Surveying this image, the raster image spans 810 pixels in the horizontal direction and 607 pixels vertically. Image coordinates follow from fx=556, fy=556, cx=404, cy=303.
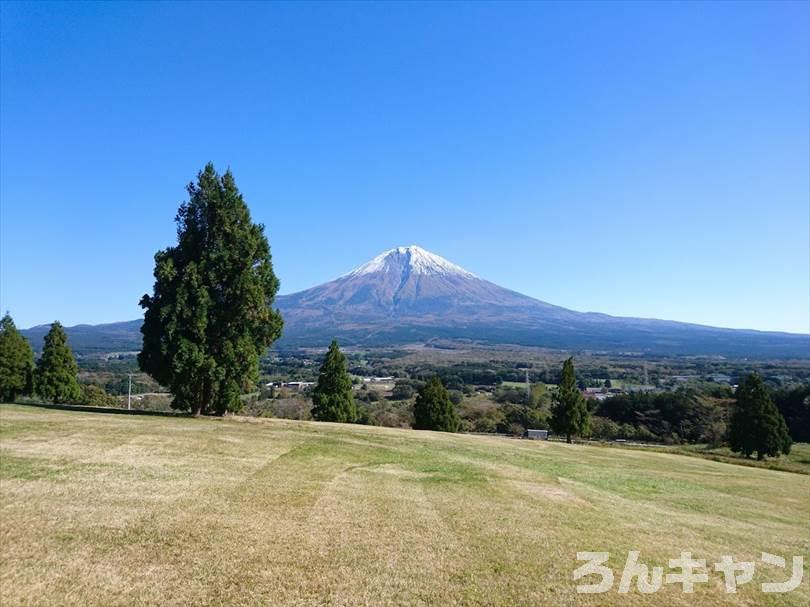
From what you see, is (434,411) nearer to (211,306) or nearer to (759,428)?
(211,306)

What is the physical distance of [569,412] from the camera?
41938 mm

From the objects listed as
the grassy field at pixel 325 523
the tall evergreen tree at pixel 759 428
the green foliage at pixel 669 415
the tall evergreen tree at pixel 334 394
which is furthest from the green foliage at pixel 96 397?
the tall evergreen tree at pixel 759 428

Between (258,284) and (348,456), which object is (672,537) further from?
(258,284)

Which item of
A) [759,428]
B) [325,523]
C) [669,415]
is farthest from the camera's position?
[669,415]

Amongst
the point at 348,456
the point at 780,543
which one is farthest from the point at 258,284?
the point at 780,543

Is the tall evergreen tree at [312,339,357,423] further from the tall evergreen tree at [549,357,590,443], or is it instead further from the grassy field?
the grassy field

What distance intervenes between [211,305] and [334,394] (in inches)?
671

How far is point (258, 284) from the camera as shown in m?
27.2

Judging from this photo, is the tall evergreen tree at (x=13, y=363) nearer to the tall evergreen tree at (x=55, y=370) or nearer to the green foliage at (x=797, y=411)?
the tall evergreen tree at (x=55, y=370)

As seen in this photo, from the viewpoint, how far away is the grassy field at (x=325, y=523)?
26.2ft

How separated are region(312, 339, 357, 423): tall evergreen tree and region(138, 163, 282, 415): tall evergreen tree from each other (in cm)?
1315

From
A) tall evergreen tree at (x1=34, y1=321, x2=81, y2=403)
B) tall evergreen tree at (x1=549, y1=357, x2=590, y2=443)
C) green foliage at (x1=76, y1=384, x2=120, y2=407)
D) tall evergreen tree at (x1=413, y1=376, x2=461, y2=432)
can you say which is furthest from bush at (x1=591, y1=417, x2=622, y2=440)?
green foliage at (x1=76, y1=384, x2=120, y2=407)

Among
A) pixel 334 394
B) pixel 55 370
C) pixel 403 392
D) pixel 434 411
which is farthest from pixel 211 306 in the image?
pixel 403 392

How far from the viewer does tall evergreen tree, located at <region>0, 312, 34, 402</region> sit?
35.1 m
